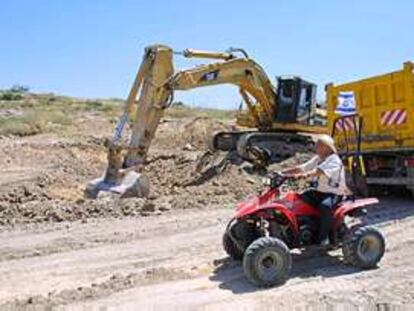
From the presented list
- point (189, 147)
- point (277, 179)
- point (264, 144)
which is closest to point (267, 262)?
point (277, 179)

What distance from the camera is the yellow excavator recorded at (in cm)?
1501

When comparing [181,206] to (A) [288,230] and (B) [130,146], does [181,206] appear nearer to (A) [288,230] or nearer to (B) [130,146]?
(B) [130,146]

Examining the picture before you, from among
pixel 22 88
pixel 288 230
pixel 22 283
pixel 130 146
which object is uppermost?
pixel 22 88

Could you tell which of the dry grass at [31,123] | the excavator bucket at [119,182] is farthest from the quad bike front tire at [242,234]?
the dry grass at [31,123]

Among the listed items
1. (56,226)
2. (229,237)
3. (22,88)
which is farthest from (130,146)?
(22,88)

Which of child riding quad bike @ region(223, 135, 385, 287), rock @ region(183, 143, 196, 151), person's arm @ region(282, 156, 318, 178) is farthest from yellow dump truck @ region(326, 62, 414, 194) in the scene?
rock @ region(183, 143, 196, 151)

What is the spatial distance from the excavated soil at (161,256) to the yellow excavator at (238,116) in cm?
84

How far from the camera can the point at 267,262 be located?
23.7 ft

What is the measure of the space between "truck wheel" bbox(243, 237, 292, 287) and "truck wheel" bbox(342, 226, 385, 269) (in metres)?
0.88

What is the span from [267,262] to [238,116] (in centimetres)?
1345

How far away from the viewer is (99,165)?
77.0 ft

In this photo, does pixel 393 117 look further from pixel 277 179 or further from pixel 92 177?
pixel 92 177

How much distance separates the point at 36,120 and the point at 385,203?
22804 millimetres

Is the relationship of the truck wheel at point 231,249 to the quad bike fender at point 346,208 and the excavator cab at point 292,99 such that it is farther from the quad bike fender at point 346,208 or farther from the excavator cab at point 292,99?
the excavator cab at point 292,99
